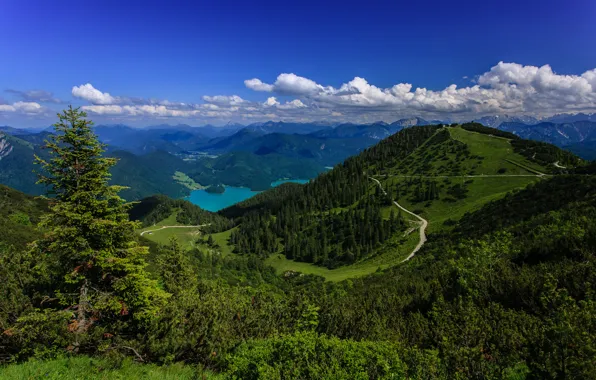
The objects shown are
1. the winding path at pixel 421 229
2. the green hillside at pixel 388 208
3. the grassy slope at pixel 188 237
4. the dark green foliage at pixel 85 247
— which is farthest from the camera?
the grassy slope at pixel 188 237

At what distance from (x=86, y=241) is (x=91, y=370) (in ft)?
25.5

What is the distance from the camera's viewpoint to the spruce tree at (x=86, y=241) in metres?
17.5

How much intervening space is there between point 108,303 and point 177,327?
14.2 ft

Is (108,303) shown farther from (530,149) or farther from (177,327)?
(530,149)

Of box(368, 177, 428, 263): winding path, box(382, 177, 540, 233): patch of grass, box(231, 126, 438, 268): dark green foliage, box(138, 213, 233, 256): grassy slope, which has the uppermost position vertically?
box(382, 177, 540, 233): patch of grass

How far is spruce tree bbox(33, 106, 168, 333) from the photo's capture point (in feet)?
57.5

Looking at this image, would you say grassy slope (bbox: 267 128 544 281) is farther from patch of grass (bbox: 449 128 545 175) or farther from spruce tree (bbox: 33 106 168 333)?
spruce tree (bbox: 33 106 168 333)

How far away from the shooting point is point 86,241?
58.2ft

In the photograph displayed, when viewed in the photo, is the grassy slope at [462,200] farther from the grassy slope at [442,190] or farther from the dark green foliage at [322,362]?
the dark green foliage at [322,362]

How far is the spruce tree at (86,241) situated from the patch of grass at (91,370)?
12.8 feet

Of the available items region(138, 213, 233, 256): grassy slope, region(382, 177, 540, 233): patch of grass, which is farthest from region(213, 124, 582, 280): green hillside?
region(138, 213, 233, 256): grassy slope

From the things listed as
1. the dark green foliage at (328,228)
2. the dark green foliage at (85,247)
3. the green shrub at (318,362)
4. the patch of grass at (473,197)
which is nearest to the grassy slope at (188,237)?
the dark green foliage at (328,228)

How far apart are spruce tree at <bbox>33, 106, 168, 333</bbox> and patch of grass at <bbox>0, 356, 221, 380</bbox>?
3.90m

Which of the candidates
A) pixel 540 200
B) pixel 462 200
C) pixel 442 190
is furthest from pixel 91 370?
pixel 442 190
